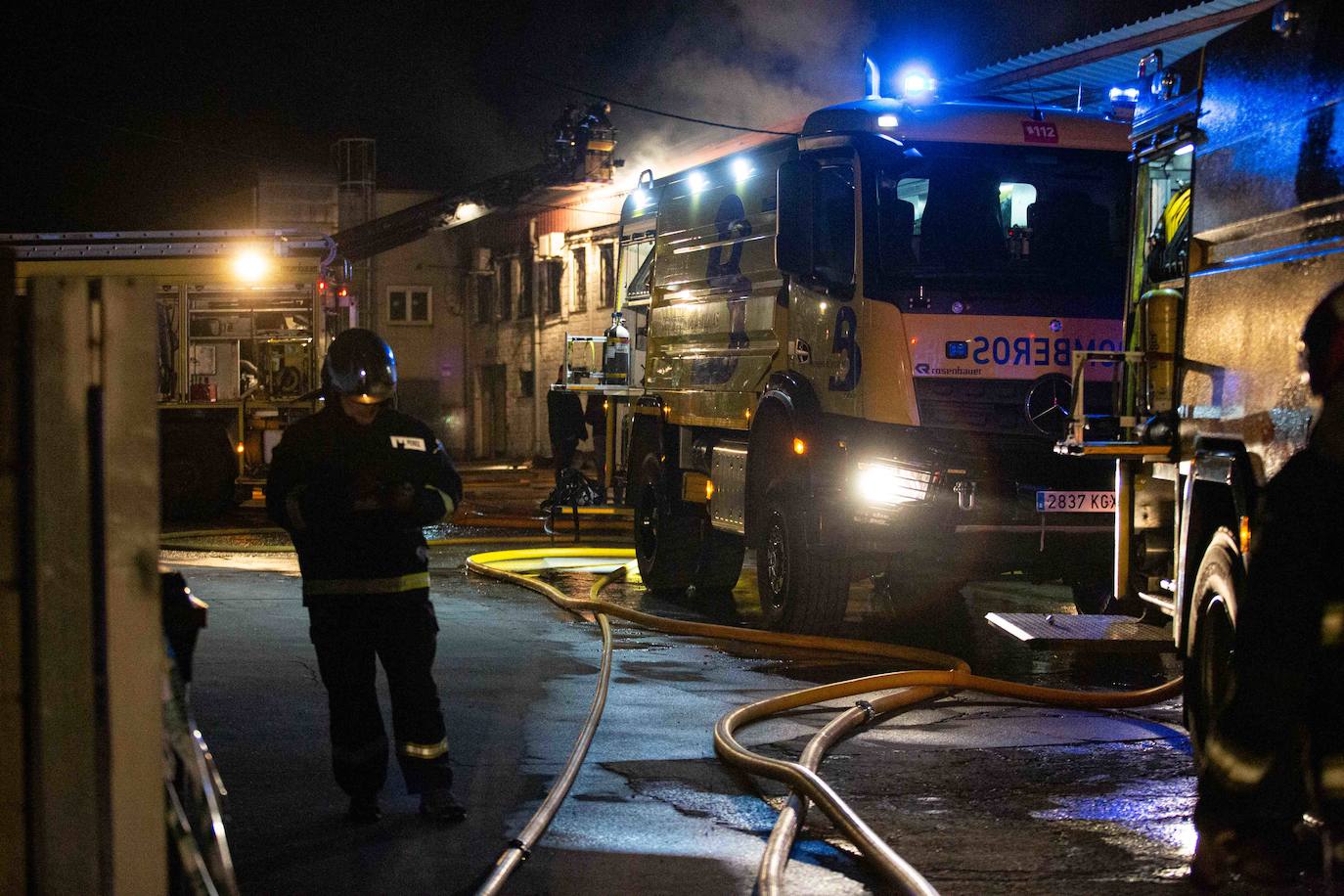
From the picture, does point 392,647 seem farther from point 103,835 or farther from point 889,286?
point 889,286

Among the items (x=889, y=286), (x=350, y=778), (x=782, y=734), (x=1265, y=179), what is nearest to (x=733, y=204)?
(x=889, y=286)

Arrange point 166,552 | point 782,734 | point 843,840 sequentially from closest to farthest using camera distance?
1. point 843,840
2. point 782,734
3. point 166,552

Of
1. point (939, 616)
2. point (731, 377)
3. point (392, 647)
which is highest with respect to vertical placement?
point (731, 377)

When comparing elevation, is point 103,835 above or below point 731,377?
below

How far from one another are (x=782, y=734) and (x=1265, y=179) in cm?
319

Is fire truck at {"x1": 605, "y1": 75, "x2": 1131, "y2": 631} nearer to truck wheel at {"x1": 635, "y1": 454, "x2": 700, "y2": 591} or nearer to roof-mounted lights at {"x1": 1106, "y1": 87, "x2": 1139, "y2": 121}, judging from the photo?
roof-mounted lights at {"x1": 1106, "y1": 87, "x2": 1139, "y2": 121}

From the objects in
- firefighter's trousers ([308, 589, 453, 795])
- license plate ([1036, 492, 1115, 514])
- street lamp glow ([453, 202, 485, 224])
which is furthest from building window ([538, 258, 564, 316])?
firefighter's trousers ([308, 589, 453, 795])

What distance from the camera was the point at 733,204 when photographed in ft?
38.6

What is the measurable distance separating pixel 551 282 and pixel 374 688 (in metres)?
31.2

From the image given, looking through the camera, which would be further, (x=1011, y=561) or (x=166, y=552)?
(x=166, y=552)

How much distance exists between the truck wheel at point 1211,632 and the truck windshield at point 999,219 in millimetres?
3923

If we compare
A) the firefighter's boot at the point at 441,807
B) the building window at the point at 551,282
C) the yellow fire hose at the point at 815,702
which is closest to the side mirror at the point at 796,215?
the yellow fire hose at the point at 815,702

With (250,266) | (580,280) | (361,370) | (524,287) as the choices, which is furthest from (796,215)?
(524,287)

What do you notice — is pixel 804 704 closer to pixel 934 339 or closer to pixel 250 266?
pixel 934 339
